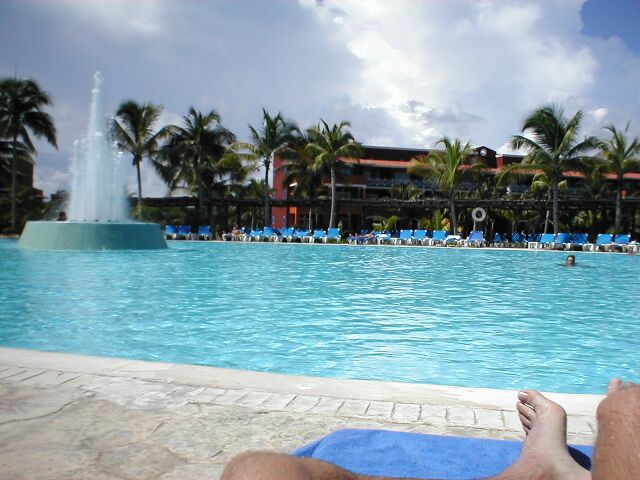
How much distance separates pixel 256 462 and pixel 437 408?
2.14 metres

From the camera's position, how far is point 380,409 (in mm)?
2904

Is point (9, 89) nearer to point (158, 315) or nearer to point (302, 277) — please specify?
point (302, 277)

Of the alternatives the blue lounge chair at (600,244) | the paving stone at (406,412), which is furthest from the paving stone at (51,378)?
the blue lounge chair at (600,244)

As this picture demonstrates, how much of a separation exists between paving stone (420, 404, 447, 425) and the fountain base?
17.2 metres

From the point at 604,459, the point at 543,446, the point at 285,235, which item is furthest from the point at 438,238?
the point at 604,459

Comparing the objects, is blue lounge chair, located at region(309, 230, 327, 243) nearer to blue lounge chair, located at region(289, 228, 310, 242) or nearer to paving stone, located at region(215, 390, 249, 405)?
blue lounge chair, located at region(289, 228, 310, 242)

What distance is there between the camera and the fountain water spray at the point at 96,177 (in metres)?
20.9

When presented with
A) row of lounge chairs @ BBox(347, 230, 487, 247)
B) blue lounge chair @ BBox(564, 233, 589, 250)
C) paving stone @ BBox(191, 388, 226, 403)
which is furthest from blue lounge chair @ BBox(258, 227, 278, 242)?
paving stone @ BBox(191, 388, 226, 403)

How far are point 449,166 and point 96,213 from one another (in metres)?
17.7

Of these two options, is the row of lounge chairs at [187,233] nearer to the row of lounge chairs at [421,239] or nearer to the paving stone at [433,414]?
the row of lounge chairs at [421,239]

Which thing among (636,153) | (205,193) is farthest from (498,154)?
(205,193)

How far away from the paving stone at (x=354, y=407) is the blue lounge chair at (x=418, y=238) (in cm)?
2503

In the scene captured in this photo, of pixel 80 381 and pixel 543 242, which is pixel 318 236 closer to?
pixel 543 242

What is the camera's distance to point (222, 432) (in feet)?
8.32
